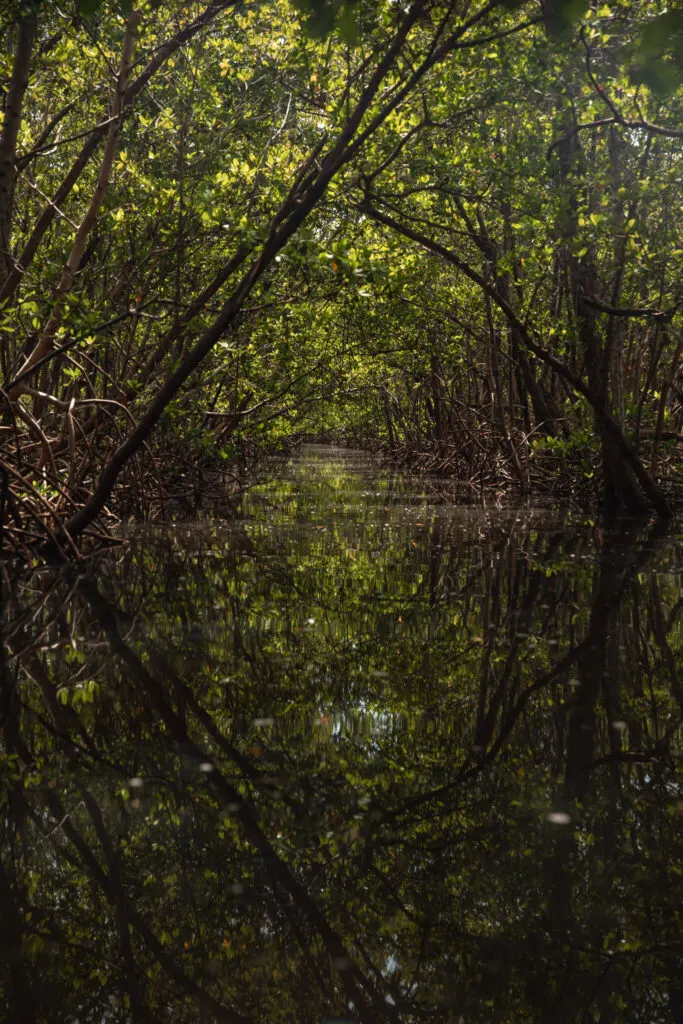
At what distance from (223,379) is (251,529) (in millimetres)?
5583

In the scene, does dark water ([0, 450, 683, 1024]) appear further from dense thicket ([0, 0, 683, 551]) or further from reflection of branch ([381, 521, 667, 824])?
dense thicket ([0, 0, 683, 551])

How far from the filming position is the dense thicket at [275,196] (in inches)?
336

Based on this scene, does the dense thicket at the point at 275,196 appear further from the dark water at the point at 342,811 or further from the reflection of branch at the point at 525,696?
the reflection of branch at the point at 525,696

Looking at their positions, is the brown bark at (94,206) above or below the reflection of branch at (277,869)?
above

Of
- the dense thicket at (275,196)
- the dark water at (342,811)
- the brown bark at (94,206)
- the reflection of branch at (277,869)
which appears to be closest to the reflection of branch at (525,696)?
the dark water at (342,811)

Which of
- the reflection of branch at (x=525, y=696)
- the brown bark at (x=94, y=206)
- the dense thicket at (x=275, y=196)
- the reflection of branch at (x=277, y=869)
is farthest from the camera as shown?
the brown bark at (x=94, y=206)

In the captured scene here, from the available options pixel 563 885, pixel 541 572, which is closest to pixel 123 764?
pixel 563 885

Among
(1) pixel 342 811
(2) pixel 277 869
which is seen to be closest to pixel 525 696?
(1) pixel 342 811

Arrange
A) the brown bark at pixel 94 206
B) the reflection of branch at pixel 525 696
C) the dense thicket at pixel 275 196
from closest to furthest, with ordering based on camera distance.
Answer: the reflection of branch at pixel 525 696 < the dense thicket at pixel 275 196 < the brown bark at pixel 94 206

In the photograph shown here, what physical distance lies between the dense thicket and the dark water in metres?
3.30

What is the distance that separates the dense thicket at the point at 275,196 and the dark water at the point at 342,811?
10.8 feet

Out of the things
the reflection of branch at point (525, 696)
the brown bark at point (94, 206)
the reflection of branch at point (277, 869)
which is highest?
the brown bark at point (94, 206)

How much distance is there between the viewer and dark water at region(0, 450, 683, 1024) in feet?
8.15

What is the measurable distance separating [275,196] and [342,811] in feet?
29.4
